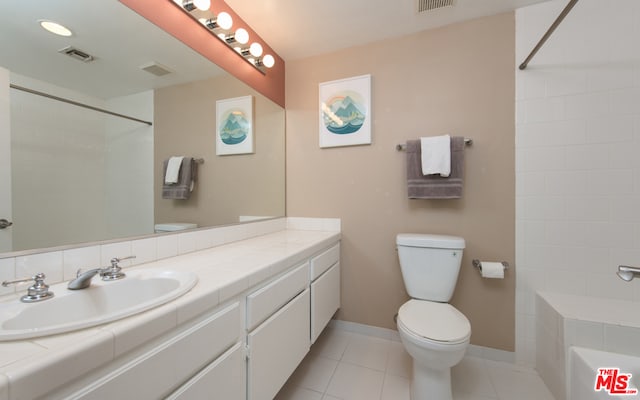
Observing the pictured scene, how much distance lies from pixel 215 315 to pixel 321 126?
→ 1552mm

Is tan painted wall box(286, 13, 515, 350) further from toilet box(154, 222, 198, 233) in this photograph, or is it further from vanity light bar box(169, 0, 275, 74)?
toilet box(154, 222, 198, 233)

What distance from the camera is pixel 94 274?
28.7 inches

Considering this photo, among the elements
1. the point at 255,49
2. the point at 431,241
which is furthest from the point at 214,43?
the point at 431,241

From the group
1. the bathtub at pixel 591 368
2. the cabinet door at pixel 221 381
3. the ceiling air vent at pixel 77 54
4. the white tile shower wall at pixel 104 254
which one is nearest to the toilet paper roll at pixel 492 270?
the bathtub at pixel 591 368

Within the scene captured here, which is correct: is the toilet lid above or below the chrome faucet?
below

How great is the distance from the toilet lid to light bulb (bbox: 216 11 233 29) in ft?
6.19

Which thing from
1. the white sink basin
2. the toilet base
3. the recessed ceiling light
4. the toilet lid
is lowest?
the toilet base

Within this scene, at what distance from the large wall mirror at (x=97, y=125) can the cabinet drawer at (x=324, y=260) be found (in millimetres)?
613

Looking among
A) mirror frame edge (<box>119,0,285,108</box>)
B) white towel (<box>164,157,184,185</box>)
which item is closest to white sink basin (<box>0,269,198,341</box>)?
white towel (<box>164,157,184,185</box>)

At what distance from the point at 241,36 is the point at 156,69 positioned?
588 millimetres

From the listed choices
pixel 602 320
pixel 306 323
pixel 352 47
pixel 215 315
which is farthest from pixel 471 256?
pixel 352 47

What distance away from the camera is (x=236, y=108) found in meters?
1.65

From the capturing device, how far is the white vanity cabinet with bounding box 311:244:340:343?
4.64 ft

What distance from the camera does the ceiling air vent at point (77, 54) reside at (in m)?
0.88
